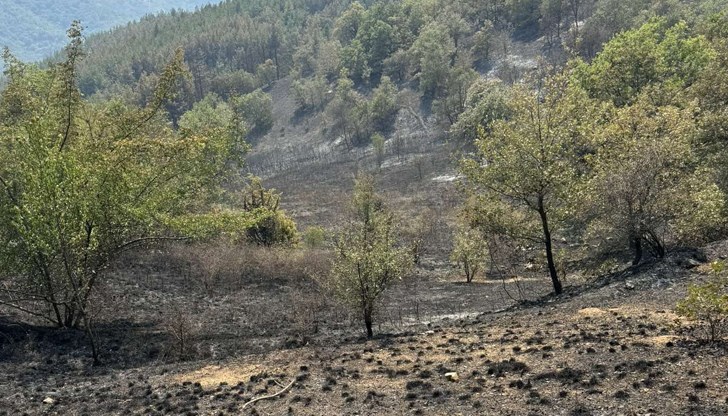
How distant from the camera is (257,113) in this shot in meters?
124

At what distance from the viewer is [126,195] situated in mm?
17281

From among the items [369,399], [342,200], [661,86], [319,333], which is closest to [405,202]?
[342,200]

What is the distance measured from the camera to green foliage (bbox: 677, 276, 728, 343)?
30.7ft

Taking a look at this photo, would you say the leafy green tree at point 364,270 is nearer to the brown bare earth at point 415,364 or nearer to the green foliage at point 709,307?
the brown bare earth at point 415,364

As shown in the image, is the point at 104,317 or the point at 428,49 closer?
the point at 104,317

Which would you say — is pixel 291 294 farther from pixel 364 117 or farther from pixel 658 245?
pixel 364 117

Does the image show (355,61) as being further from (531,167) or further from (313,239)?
(531,167)

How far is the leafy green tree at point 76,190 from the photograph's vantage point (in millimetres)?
14664

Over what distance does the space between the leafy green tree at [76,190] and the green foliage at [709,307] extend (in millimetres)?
15603

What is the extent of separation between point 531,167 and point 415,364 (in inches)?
358

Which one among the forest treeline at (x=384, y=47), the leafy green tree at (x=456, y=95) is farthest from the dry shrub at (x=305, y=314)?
the leafy green tree at (x=456, y=95)

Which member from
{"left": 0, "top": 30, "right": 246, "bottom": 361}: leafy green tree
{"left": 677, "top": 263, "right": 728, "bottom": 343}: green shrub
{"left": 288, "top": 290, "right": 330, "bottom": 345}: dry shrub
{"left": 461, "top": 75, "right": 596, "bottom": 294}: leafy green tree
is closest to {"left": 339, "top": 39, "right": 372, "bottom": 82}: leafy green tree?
{"left": 288, "top": 290, "right": 330, "bottom": 345}: dry shrub

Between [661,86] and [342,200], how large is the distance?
40643 millimetres

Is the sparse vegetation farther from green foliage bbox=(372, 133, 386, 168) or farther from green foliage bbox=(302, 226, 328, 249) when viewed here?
green foliage bbox=(372, 133, 386, 168)
